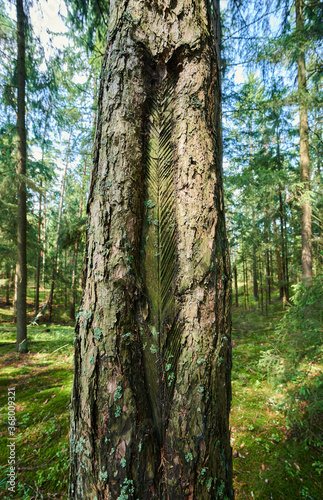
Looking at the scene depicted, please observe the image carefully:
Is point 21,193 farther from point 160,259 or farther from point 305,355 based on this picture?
point 305,355

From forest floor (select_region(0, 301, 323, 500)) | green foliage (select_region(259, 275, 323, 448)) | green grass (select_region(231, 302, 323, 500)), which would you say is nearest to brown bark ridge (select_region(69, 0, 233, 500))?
forest floor (select_region(0, 301, 323, 500))

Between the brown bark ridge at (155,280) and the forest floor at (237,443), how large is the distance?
84 cm

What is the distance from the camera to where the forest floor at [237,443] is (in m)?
2.36

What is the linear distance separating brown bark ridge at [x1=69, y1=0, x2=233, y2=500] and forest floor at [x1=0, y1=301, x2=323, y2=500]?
2.75ft

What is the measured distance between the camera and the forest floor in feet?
7.74

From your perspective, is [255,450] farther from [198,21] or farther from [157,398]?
[198,21]

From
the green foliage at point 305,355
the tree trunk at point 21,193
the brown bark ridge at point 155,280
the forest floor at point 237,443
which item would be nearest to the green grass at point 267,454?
the forest floor at point 237,443

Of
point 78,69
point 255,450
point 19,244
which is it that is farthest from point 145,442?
point 78,69

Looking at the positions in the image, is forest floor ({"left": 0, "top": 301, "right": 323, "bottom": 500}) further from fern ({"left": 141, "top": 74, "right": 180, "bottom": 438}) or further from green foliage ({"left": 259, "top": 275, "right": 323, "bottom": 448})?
fern ({"left": 141, "top": 74, "right": 180, "bottom": 438})

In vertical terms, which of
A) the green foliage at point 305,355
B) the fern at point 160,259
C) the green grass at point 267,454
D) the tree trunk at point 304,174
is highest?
the tree trunk at point 304,174

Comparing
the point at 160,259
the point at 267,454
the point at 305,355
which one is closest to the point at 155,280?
the point at 160,259

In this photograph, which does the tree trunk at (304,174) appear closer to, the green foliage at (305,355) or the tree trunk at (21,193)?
the green foliage at (305,355)

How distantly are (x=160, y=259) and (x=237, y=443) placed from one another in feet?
11.2

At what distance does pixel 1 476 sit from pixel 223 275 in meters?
3.51
